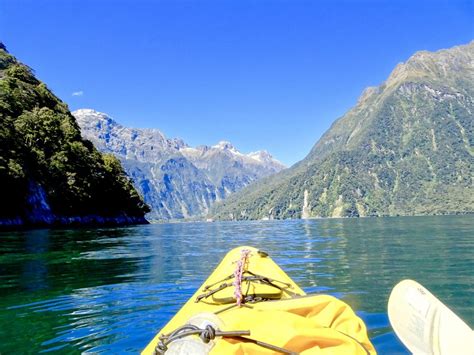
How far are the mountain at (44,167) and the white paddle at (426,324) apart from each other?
2425 inches

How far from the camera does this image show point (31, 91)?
272ft

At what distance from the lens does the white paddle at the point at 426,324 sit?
3.93 meters

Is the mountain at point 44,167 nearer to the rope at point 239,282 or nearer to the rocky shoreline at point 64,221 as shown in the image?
the rocky shoreline at point 64,221

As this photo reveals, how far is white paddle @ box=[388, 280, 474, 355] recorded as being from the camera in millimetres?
3930

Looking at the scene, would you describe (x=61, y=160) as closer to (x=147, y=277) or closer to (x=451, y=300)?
(x=147, y=277)

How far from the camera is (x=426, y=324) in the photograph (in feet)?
14.2

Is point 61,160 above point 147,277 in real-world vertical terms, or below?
above

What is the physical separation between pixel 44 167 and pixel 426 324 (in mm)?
76436

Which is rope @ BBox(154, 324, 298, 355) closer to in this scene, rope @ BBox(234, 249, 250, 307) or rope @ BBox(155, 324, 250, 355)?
rope @ BBox(155, 324, 250, 355)

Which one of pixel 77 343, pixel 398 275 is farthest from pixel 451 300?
pixel 77 343

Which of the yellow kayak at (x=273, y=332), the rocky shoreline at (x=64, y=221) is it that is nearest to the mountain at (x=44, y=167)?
the rocky shoreline at (x=64, y=221)

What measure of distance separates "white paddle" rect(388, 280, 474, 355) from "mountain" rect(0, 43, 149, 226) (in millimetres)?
61608

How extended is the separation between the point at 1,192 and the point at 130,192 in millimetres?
51757

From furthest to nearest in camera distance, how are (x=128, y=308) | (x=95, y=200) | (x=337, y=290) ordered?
(x=95, y=200) < (x=337, y=290) < (x=128, y=308)
